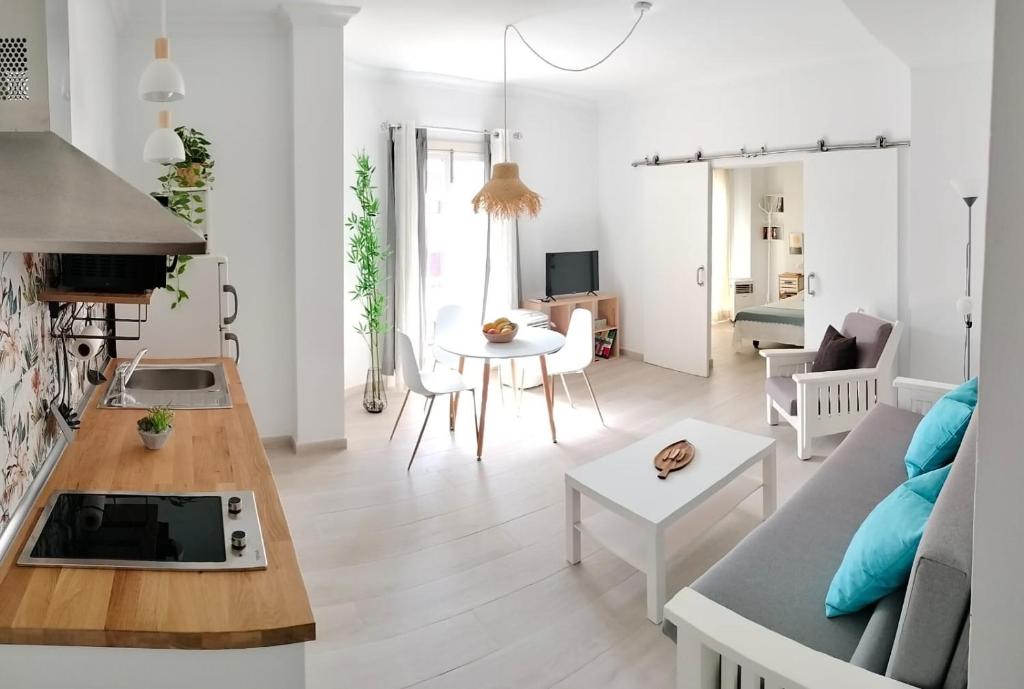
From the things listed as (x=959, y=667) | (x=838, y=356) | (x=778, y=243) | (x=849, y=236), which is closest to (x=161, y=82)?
(x=959, y=667)

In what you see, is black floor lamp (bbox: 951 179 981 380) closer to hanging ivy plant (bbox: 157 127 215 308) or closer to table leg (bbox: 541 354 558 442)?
table leg (bbox: 541 354 558 442)

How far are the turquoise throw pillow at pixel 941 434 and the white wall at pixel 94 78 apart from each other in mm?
3366

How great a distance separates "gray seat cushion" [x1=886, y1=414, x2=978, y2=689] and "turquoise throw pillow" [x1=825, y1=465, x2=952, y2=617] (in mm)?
239

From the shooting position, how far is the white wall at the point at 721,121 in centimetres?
514

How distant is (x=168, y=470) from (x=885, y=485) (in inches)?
99.3

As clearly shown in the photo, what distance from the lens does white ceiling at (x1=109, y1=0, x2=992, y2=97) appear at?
3.75m

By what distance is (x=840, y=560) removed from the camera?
2.16 meters

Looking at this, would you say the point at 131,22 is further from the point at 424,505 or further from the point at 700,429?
the point at 700,429

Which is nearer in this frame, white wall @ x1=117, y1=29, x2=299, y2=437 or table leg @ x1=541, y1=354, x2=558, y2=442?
white wall @ x1=117, y1=29, x2=299, y2=437

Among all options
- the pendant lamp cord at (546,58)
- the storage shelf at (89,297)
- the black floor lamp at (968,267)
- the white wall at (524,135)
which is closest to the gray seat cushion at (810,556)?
the black floor lamp at (968,267)

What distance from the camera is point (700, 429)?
11.7ft

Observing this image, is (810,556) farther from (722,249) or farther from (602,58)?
(722,249)

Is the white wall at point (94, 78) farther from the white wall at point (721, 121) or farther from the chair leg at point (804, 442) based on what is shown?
Answer: the white wall at point (721, 121)

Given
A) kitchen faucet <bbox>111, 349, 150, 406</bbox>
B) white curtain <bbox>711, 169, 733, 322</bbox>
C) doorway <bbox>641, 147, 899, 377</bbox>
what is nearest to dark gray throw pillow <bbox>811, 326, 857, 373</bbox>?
doorway <bbox>641, 147, 899, 377</bbox>
